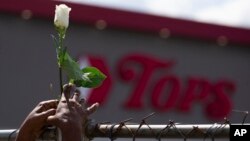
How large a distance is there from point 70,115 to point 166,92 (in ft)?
52.4

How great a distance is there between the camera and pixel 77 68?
235 cm

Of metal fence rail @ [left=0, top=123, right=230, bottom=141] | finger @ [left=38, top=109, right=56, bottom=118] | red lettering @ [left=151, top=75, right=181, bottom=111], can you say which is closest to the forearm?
finger @ [left=38, top=109, right=56, bottom=118]

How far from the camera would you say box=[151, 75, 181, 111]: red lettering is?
17.8 metres

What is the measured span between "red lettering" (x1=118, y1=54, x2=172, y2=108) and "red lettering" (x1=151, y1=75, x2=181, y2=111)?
35cm

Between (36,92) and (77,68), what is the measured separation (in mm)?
13687

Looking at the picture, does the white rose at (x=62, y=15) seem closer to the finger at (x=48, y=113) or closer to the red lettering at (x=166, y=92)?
the finger at (x=48, y=113)

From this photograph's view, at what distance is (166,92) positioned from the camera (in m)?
18.0

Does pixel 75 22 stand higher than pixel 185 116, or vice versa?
pixel 75 22

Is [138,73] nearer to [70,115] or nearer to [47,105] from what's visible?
[47,105]

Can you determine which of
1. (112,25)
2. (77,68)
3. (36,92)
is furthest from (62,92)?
(112,25)

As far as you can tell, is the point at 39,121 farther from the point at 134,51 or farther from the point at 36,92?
the point at 134,51

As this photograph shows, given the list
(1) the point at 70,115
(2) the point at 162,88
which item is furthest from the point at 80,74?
(2) the point at 162,88

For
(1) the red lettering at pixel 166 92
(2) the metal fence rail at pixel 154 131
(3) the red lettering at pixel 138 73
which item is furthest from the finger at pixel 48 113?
(1) the red lettering at pixel 166 92

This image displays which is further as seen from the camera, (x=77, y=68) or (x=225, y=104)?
(x=225, y=104)
